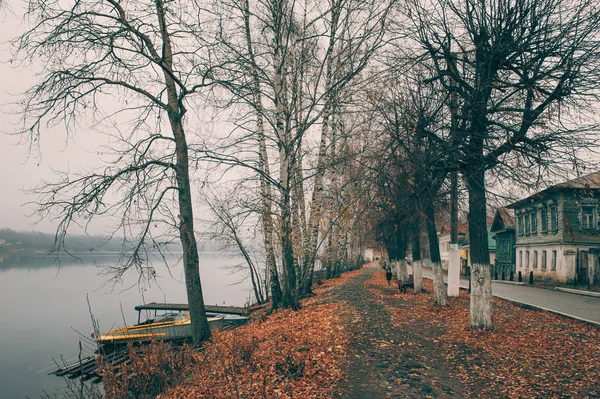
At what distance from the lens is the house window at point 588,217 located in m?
32.4

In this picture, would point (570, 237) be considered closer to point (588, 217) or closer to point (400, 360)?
point (588, 217)

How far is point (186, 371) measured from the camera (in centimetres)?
1046

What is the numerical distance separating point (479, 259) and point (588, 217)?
1054 inches

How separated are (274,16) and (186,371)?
10.8 meters

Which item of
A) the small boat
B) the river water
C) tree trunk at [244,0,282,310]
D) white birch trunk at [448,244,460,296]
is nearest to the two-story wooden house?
white birch trunk at [448,244,460,296]

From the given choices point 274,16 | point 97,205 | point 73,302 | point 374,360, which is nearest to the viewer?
point 374,360

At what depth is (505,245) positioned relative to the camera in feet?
157

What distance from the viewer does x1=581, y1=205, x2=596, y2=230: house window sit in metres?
32.4

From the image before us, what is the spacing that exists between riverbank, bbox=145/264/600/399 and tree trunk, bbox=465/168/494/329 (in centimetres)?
49

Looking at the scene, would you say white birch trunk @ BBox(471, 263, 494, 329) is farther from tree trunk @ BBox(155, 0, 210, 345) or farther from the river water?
the river water

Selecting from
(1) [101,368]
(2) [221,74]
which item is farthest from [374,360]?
(2) [221,74]

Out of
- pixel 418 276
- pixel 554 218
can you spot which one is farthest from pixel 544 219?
pixel 418 276

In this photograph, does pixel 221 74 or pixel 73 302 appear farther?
pixel 73 302

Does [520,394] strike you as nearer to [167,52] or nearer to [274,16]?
[167,52]
